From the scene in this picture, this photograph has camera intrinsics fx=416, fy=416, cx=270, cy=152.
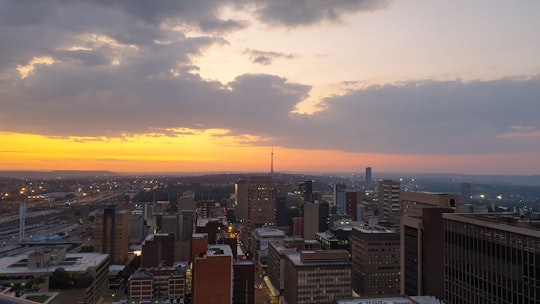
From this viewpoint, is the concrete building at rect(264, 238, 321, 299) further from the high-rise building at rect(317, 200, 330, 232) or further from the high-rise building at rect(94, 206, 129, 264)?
the high-rise building at rect(317, 200, 330, 232)

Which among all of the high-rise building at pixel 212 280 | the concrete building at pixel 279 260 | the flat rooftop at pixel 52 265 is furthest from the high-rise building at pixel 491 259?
the flat rooftop at pixel 52 265

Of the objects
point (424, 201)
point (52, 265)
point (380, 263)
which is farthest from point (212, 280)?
point (380, 263)

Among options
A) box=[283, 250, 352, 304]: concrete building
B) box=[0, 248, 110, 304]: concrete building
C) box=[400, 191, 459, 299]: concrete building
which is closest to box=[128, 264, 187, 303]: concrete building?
box=[0, 248, 110, 304]: concrete building

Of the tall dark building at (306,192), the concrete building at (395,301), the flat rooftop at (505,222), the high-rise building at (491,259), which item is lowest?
the concrete building at (395,301)

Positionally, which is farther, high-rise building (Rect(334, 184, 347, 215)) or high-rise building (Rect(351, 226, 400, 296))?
high-rise building (Rect(334, 184, 347, 215))

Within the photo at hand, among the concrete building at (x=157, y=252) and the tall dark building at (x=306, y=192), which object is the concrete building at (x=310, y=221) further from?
the tall dark building at (x=306, y=192)

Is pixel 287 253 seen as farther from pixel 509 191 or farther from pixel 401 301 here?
pixel 509 191

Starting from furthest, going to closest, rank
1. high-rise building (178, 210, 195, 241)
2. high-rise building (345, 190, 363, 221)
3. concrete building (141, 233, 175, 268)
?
high-rise building (345, 190, 363, 221) → high-rise building (178, 210, 195, 241) → concrete building (141, 233, 175, 268)
